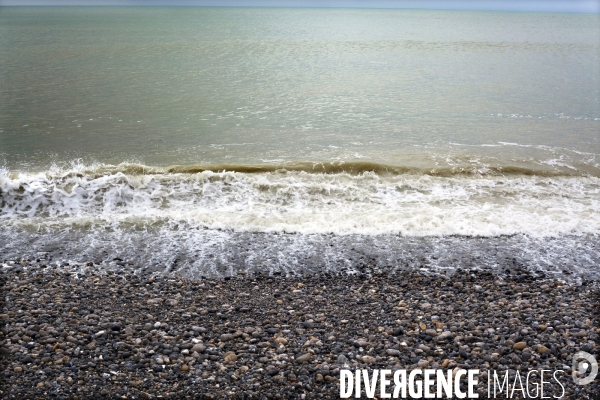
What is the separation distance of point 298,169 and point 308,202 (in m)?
1.85

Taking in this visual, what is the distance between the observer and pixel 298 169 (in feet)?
37.5

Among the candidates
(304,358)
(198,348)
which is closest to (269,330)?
(304,358)

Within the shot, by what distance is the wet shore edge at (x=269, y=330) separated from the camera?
14.6 feet

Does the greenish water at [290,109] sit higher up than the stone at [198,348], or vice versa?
the greenish water at [290,109]

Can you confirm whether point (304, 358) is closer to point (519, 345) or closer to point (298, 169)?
point (519, 345)

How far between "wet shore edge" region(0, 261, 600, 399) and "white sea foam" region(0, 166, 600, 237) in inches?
77.3

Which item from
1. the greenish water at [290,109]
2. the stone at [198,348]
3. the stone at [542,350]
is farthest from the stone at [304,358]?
the greenish water at [290,109]

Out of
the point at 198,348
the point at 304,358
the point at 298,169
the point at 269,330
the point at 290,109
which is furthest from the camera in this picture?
the point at 290,109

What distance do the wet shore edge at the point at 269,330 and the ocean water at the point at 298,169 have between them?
60 cm

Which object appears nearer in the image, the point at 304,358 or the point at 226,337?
the point at 304,358

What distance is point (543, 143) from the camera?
13.6 metres

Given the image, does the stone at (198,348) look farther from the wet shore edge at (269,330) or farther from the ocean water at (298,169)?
the ocean water at (298,169)

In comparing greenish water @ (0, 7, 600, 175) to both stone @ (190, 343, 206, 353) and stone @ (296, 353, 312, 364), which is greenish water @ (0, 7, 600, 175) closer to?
stone @ (190, 343, 206, 353)

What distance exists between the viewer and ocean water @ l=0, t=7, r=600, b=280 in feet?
25.0
